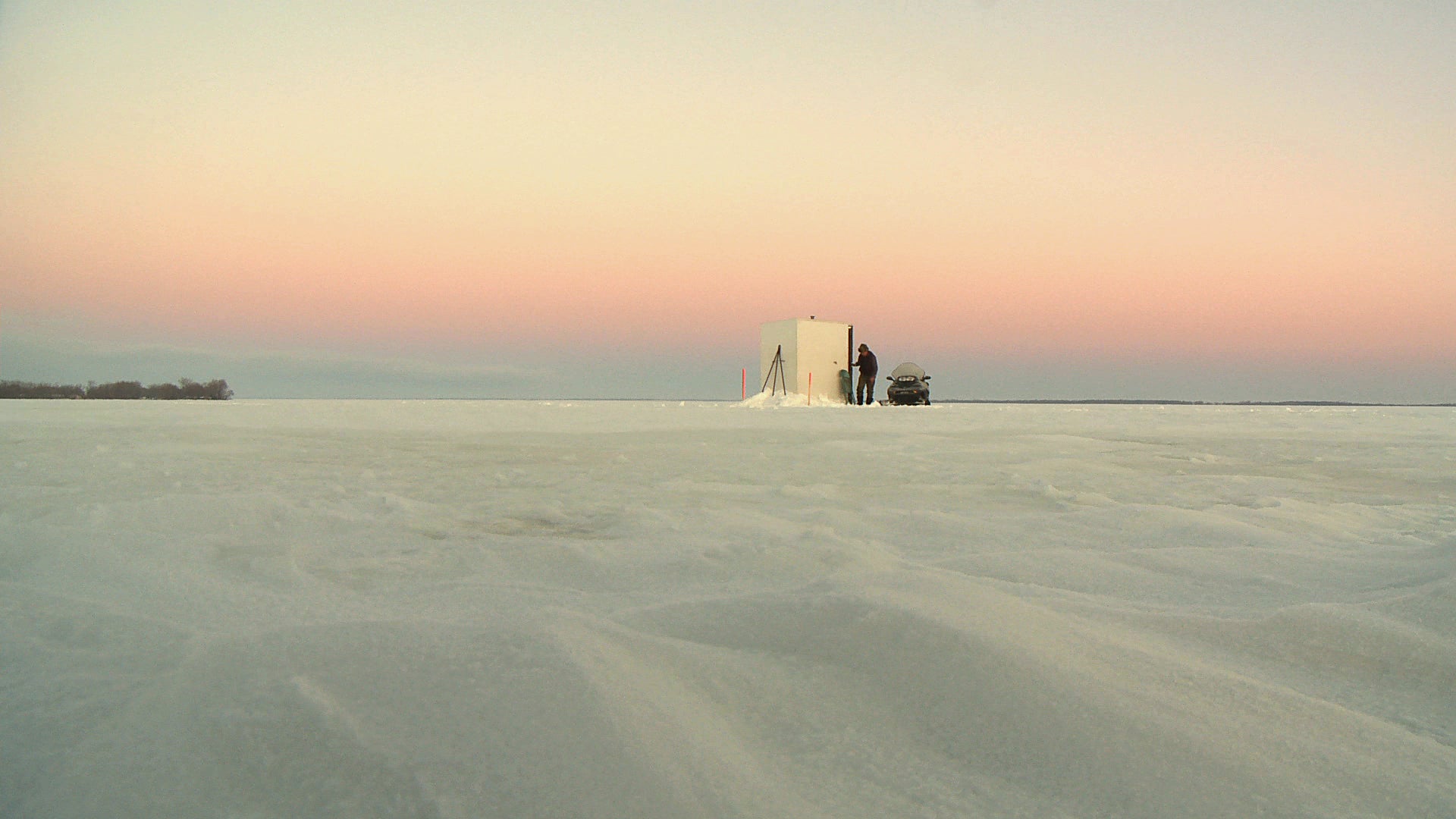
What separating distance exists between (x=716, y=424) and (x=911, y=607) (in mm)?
7413

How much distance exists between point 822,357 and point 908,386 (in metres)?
2.17

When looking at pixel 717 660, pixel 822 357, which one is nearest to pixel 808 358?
pixel 822 357

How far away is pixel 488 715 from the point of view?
35.9 inches

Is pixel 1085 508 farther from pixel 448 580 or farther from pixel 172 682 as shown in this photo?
pixel 172 682

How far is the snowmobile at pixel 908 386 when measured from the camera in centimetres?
1914

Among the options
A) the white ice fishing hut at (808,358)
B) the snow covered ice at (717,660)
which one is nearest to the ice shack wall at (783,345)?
the white ice fishing hut at (808,358)

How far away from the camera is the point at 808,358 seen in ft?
64.5

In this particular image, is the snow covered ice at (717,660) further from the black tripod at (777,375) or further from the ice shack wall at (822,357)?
the black tripod at (777,375)

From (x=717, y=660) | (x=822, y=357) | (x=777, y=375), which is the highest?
(x=822, y=357)

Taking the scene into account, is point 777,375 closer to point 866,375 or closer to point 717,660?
point 866,375

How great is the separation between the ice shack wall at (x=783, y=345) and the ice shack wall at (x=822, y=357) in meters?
0.12

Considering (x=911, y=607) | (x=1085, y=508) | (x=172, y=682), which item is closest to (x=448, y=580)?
(x=172, y=682)

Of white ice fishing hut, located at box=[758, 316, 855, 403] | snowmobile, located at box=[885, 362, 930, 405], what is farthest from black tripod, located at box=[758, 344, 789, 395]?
snowmobile, located at box=[885, 362, 930, 405]

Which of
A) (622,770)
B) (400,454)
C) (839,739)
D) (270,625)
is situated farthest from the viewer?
(400,454)
